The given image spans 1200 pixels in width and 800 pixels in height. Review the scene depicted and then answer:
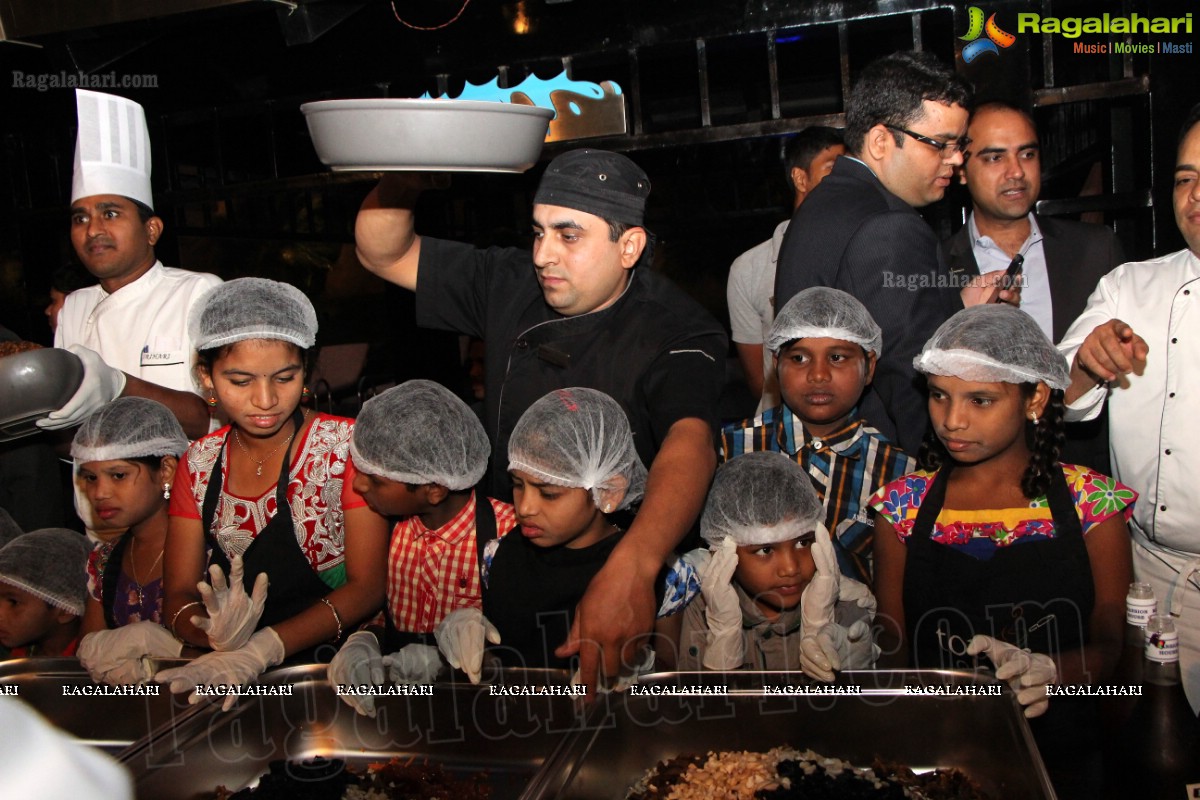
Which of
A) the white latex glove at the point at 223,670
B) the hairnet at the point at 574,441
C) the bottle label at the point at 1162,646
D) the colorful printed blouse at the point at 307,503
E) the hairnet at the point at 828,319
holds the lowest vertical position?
the white latex glove at the point at 223,670

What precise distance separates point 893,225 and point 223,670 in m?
1.76

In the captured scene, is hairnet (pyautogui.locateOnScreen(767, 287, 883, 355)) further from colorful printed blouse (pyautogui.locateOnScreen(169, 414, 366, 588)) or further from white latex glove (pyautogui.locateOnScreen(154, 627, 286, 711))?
white latex glove (pyautogui.locateOnScreen(154, 627, 286, 711))

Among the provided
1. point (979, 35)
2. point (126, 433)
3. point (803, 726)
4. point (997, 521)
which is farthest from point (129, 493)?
point (979, 35)

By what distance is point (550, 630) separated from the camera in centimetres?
207

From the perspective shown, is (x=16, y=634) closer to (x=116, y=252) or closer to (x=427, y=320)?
(x=116, y=252)

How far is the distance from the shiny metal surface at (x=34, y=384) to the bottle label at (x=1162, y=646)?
2.24 meters

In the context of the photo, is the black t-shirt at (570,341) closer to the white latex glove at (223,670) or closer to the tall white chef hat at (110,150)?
the white latex glove at (223,670)

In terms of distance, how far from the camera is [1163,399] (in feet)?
6.99

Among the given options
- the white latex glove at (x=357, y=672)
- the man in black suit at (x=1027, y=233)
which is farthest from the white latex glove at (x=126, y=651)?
the man in black suit at (x=1027, y=233)

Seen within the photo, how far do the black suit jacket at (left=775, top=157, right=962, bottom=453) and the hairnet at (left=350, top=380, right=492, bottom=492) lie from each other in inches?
37.9

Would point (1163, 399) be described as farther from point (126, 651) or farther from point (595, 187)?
point (126, 651)

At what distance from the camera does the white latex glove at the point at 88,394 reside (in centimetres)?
236

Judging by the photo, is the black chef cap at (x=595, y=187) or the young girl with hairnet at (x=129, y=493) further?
the young girl with hairnet at (x=129, y=493)

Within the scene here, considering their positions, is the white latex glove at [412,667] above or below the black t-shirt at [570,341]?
below
